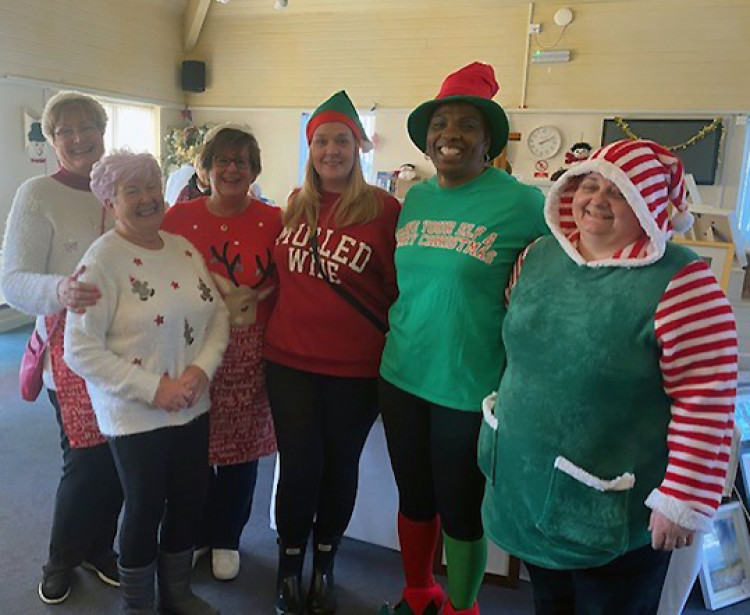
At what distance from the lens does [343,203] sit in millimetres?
1827

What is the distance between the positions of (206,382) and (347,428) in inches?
16.9

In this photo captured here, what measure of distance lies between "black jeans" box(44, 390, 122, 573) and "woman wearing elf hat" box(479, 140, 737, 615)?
1.31 meters

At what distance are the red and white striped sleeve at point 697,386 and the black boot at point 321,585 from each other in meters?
1.20

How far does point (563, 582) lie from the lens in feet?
4.63

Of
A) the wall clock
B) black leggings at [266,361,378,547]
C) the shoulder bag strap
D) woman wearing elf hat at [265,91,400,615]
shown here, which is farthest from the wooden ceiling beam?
black leggings at [266,361,378,547]

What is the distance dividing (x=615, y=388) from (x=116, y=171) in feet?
4.30

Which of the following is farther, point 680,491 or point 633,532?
point 633,532

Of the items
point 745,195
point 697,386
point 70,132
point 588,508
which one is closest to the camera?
point 697,386

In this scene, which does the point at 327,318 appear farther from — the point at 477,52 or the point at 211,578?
the point at 477,52

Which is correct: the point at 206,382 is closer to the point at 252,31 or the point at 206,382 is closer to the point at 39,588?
the point at 39,588

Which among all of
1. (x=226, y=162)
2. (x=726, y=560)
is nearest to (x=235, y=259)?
(x=226, y=162)

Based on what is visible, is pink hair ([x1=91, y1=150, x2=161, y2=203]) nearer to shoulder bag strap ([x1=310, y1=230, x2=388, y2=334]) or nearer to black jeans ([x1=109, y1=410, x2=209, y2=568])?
shoulder bag strap ([x1=310, y1=230, x2=388, y2=334])

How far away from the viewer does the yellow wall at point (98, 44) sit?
18.8ft

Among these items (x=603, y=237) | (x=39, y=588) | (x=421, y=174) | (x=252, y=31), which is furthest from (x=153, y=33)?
(x=603, y=237)
